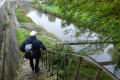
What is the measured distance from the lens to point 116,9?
2.79 m

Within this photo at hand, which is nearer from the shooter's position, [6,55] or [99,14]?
[6,55]

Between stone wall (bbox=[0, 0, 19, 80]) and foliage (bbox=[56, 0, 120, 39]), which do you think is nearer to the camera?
stone wall (bbox=[0, 0, 19, 80])

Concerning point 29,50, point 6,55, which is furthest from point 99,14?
point 6,55

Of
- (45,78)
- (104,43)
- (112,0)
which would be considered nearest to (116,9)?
(112,0)

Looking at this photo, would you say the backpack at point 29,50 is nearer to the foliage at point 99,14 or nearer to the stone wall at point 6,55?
the stone wall at point 6,55

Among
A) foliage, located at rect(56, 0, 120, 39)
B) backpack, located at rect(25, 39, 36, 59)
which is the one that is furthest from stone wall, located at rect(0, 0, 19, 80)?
foliage, located at rect(56, 0, 120, 39)

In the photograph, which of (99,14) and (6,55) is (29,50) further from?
(99,14)

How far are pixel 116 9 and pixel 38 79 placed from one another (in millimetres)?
3041

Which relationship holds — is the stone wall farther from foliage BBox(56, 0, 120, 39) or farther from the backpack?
foliage BBox(56, 0, 120, 39)

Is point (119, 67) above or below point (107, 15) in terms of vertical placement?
below

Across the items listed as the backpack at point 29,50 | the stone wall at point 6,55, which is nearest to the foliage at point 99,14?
the backpack at point 29,50

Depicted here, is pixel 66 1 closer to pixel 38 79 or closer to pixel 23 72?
pixel 38 79

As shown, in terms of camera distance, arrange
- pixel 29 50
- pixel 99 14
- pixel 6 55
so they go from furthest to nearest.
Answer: pixel 99 14 < pixel 29 50 < pixel 6 55

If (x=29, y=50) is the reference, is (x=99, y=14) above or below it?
above
